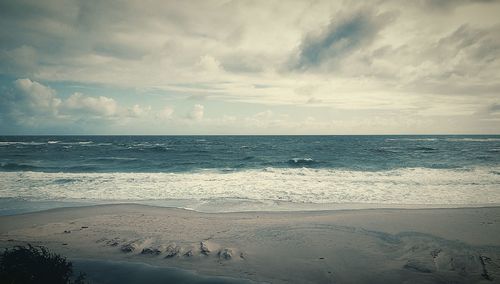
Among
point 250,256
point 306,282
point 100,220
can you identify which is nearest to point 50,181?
point 100,220

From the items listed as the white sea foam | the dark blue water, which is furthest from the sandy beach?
the dark blue water

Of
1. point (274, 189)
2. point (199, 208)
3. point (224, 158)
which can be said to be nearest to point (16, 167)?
point (224, 158)

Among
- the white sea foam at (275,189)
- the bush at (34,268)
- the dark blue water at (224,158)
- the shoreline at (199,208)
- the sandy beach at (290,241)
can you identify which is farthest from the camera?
the dark blue water at (224,158)

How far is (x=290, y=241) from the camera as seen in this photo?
27.7 ft

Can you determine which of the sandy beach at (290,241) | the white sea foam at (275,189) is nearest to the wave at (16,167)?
the white sea foam at (275,189)

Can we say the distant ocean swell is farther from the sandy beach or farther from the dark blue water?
the dark blue water

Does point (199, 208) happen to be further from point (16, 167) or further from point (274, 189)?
point (16, 167)

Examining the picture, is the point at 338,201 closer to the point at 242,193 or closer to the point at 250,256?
the point at 242,193

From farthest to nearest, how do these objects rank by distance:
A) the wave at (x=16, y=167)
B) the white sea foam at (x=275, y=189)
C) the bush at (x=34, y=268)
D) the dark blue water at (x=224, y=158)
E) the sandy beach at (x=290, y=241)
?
Result: the dark blue water at (x=224, y=158), the wave at (x=16, y=167), the white sea foam at (x=275, y=189), the sandy beach at (x=290, y=241), the bush at (x=34, y=268)

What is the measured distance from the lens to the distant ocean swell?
589 inches

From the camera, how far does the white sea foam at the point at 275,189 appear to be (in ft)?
48.9

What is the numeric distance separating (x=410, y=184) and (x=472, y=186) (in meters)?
3.51

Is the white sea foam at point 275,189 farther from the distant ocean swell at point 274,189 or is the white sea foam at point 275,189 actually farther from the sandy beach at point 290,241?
the sandy beach at point 290,241

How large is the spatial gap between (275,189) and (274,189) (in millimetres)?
64
